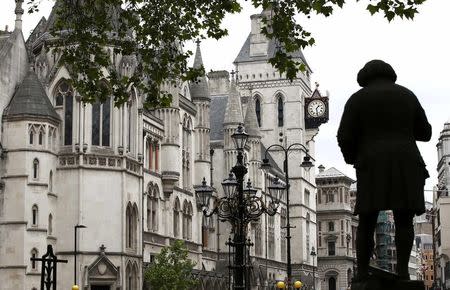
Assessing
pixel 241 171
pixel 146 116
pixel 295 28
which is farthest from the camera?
pixel 146 116

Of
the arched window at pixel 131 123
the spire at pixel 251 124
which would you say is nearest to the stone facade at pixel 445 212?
the spire at pixel 251 124

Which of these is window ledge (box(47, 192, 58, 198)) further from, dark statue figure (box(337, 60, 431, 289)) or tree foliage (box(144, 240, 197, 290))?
dark statue figure (box(337, 60, 431, 289))

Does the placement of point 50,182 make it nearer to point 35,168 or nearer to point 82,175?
point 35,168

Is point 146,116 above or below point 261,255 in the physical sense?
above

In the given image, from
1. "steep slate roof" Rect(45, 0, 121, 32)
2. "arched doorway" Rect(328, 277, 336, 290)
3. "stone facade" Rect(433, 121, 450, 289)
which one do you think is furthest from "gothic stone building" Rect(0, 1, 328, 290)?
"arched doorway" Rect(328, 277, 336, 290)

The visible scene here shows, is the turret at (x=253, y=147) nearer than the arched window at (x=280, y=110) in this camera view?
Yes

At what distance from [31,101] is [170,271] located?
12.2m

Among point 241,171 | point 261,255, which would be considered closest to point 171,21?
point 241,171

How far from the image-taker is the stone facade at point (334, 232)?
122 metres

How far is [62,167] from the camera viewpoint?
5012 cm

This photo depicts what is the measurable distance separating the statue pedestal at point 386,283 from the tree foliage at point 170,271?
43544 millimetres

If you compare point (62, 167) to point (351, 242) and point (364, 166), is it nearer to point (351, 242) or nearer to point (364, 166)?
point (364, 166)

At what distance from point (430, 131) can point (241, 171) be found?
14881mm

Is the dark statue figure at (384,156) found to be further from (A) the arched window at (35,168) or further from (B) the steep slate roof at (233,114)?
(B) the steep slate roof at (233,114)
